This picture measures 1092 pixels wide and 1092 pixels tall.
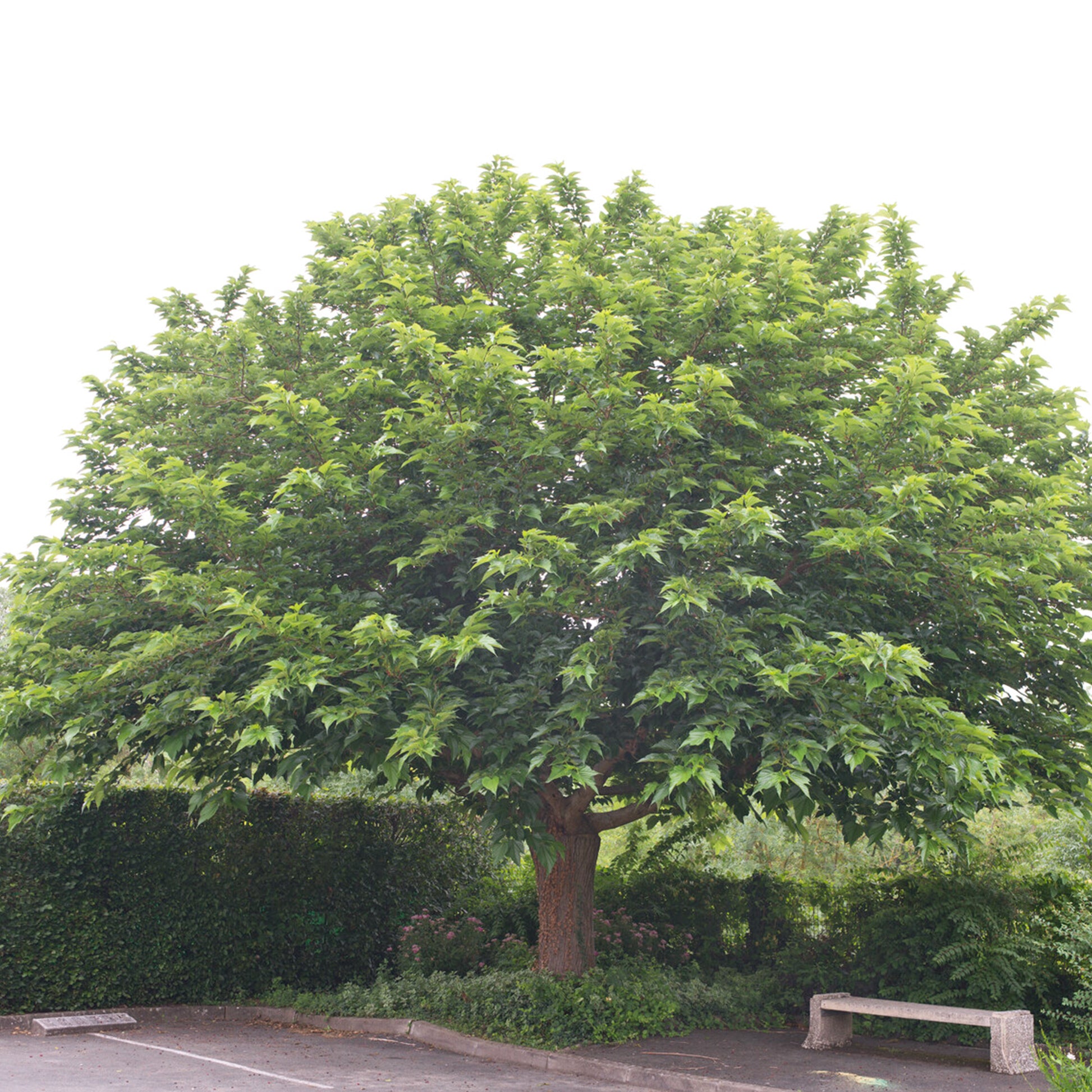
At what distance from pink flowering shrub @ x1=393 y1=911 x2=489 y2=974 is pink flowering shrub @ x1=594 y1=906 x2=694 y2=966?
5.26 feet

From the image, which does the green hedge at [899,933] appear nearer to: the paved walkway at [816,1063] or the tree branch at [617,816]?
the paved walkway at [816,1063]

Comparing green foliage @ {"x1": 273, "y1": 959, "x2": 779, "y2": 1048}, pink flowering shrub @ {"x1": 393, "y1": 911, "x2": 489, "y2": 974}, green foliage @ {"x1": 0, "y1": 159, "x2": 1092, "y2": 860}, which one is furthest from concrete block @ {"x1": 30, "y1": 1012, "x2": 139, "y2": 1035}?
pink flowering shrub @ {"x1": 393, "y1": 911, "x2": 489, "y2": 974}

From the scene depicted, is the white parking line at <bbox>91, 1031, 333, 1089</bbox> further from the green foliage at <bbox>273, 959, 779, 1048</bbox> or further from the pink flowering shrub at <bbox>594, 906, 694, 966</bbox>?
the pink flowering shrub at <bbox>594, 906, 694, 966</bbox>

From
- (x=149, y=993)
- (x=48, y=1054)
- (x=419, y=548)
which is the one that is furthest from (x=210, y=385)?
(x=149, y=993)

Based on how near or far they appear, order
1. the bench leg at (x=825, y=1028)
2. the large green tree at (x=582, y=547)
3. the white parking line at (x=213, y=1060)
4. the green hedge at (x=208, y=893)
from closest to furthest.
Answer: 1. the large green tree at (x=582, y=547)
2. the white parking line at (x=213, y=1060)
3. the bench leg at (x=825, y=1028)
4. the green hedge at (x=208, y=893)

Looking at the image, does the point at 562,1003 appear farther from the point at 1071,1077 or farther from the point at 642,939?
the point at 1071,1077

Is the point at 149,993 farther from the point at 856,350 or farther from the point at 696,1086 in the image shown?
the point at 856,350

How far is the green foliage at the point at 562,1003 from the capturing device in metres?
10.7

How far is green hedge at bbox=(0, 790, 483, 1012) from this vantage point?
12172mm

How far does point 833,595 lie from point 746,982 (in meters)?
5.93

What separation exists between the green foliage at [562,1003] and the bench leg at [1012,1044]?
10.7 feet

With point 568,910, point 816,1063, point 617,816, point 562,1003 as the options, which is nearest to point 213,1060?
point 562,1003

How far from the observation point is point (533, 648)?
934cm

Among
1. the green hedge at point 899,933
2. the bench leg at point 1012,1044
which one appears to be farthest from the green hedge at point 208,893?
the bench leg at point 1012,1044
